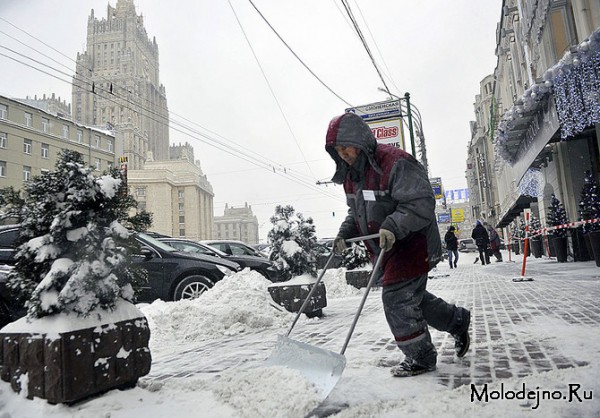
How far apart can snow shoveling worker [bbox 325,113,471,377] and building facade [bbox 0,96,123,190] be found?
4326 cm

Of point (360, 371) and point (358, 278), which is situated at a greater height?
point (358, 278)

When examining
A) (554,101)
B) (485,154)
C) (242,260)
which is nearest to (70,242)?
(242,260)

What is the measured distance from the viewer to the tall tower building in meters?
133

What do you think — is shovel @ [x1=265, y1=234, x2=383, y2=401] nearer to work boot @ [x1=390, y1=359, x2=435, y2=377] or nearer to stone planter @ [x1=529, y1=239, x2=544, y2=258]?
work boot @ [x1=390, y1=359, x2=435, y2=377]

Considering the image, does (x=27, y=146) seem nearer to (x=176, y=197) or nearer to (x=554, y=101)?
(x=554, y=101)

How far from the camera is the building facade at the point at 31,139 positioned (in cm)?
4475

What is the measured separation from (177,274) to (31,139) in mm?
49876

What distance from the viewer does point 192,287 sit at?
7.67 meters

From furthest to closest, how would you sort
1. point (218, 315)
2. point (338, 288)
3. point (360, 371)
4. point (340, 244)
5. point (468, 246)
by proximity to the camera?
point (468, 246) → point (338, 288) → point (218, 315) → point (340, 244) → point (360, 371)

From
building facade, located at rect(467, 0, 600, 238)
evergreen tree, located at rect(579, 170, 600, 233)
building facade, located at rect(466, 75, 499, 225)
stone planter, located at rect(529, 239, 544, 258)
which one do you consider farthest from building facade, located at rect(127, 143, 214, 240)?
evergreen tree, located at rect(579, 170, 600, 233)

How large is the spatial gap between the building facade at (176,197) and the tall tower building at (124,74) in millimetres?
22532

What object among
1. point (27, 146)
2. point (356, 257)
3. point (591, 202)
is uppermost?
point (27, 146)

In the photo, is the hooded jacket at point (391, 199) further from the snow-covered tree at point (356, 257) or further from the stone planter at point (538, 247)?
the stone planter at point (538, 247)

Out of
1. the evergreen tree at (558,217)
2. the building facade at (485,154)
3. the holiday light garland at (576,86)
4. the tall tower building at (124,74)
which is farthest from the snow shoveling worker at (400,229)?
the tall tower building at (124,74)
